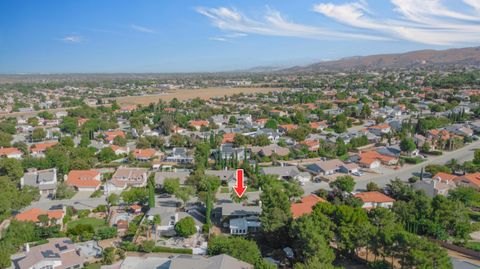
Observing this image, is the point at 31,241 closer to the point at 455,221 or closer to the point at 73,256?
the point at 73,256

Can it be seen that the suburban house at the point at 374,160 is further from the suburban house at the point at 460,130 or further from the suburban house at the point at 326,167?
the suburban house at the point at 460,130

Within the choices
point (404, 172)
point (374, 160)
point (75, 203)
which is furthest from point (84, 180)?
point (404, 172)

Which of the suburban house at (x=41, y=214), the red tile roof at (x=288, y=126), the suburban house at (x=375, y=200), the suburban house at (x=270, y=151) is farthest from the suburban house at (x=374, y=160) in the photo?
the suburban house at (x=41, y=214)

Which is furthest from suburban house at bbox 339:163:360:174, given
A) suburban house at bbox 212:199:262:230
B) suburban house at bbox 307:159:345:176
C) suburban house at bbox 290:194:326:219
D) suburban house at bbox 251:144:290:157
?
suburban house at bbox 212:199:262:230

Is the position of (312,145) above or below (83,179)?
below

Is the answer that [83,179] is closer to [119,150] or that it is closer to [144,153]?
[144,153]
